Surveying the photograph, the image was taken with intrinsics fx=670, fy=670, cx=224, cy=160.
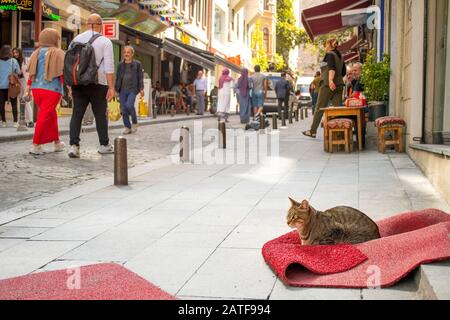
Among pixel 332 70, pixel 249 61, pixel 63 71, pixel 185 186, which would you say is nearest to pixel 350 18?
pixel 332 70

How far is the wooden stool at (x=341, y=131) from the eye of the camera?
36.6 ft

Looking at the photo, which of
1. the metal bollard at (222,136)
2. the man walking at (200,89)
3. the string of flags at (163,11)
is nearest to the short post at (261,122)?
the metal bollard at (222,136)

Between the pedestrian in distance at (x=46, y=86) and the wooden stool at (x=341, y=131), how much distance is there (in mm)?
4462

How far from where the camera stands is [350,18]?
775 inches

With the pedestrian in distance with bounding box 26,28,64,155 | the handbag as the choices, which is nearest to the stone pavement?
the pedestrian in distance with bounding box 26,28,64,155

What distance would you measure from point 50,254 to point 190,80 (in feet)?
113

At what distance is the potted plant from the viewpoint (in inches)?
547

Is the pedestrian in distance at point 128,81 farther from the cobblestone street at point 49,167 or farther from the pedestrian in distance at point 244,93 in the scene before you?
the pedestrian in distance at point 244,93

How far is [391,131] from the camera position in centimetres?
1106

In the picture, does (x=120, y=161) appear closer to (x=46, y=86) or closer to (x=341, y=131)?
(x=46, y=86)

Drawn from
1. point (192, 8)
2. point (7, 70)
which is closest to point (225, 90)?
point (7, 70)

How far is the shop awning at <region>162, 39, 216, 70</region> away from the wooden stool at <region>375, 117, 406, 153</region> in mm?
17899

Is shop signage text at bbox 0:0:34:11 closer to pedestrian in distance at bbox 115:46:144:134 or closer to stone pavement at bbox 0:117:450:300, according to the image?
pedestrian in distance at bbox 115:46:144:134

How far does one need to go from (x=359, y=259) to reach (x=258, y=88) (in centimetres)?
1718
